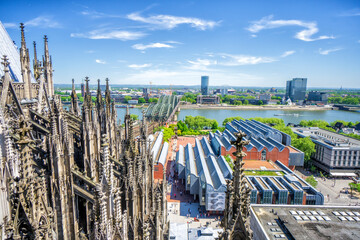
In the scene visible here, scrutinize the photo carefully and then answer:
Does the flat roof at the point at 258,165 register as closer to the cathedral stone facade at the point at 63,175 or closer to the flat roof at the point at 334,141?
the flat roof at the point at 334,141

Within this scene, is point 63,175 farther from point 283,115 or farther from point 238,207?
point 283,115

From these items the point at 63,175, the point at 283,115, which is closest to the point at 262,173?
the point at 63,175

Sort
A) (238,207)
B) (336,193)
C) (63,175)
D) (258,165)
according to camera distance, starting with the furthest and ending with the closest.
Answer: (258,165) < (336,193) < (63,175) < (238,207)

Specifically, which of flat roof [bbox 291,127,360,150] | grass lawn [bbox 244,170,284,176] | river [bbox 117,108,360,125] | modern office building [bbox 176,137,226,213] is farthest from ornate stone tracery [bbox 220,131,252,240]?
river [bbox 117,108,360,125]

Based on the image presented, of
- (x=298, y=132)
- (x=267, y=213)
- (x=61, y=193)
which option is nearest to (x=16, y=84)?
(x=61, y=193)

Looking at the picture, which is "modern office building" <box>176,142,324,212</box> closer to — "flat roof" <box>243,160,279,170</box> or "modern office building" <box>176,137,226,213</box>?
"modern office building" <box>176,137,226,213</box>

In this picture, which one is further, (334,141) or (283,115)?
(283,115)

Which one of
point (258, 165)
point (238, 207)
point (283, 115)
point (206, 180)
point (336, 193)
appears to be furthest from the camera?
point (283, 115)
